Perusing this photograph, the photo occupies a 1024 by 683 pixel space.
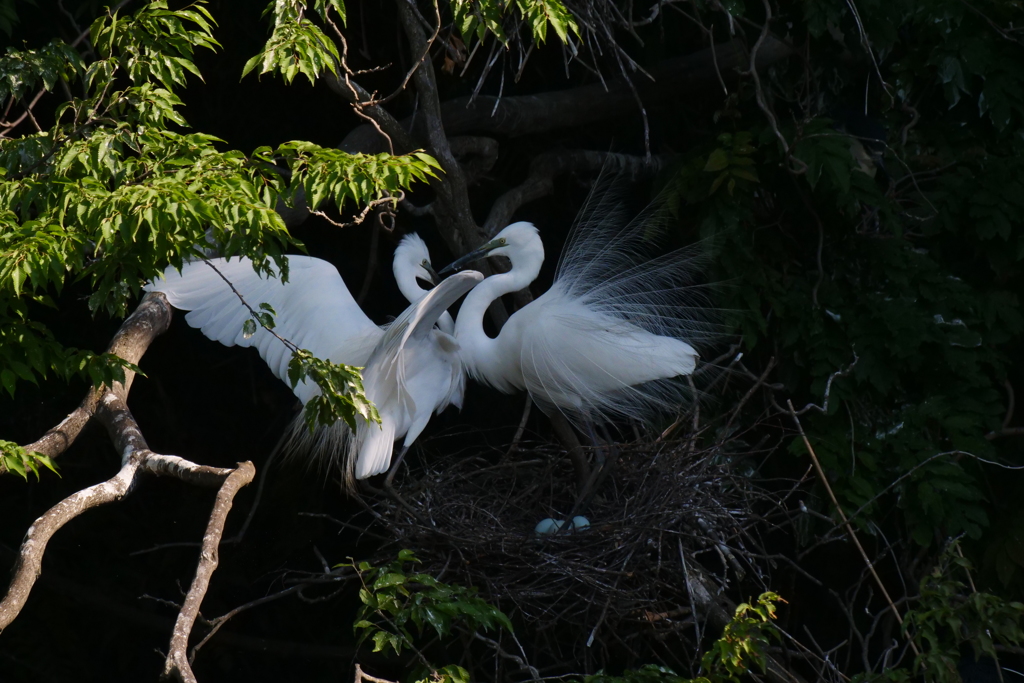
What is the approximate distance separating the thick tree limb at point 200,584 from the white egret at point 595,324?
1331mm

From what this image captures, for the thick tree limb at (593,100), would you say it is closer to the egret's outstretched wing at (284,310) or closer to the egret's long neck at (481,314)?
the egret's long neck at (481,314)

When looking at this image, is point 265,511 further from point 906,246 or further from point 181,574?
point 906,246

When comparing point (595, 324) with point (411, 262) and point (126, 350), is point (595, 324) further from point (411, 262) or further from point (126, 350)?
point (126, 350)

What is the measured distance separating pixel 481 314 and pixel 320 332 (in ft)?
1.92

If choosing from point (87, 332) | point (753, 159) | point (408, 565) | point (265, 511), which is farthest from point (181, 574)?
point (753, 159)

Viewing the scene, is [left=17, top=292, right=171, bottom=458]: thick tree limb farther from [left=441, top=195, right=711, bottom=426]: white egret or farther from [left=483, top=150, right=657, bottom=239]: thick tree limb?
[left=483, top=150, right=657, bottom=239]: thick tree limb

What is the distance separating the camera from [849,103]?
4.57m

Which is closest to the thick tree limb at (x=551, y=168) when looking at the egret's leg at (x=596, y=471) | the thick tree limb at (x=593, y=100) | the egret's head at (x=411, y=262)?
the thick tree limb at (x=593, y=100)

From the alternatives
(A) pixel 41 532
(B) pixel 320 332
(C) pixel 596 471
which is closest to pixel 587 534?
(C) pixel 596 471

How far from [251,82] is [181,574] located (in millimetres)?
2165

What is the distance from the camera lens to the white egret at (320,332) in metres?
3.44

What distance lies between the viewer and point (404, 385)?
135 inches

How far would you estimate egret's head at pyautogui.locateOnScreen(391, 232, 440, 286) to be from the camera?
379cm

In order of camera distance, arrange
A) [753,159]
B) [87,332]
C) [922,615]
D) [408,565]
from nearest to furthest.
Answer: [922,615]
[408,565]
[753,159]
[87,332]
